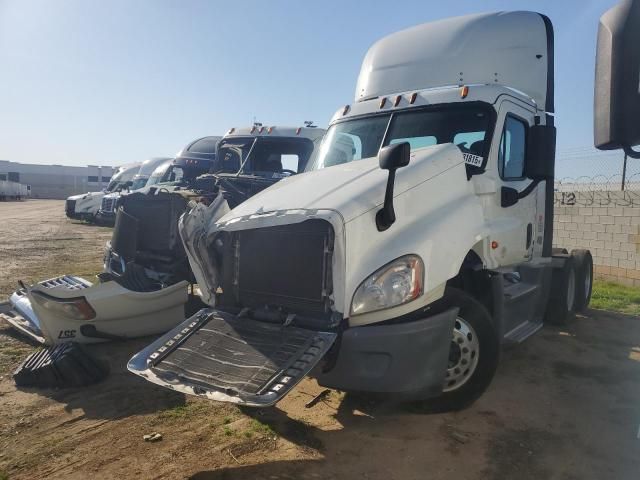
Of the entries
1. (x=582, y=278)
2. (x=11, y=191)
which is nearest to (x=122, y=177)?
(x=582, y=278)

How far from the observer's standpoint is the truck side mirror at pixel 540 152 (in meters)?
5.29

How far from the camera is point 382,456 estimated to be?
3.58m

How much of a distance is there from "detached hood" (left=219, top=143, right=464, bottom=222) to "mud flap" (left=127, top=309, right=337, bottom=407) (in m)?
0.86

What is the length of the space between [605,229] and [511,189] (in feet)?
22.0

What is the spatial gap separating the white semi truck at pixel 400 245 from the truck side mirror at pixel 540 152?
0.05 feet

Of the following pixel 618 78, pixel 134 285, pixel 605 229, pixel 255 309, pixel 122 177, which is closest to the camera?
pixel 618 78

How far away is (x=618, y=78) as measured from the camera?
6.87ft

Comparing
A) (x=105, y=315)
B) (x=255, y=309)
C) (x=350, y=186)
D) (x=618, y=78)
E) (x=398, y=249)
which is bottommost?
(x=105, y=315)

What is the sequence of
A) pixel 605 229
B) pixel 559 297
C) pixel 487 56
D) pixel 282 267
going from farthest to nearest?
pixel 605 229
pixel 559 297
pixel 487 56
pixel 282 267

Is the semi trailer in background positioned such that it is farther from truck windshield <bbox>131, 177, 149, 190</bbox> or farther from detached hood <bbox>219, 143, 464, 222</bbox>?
truck windshield <bbox>131, 177, 149, 190</bbox>

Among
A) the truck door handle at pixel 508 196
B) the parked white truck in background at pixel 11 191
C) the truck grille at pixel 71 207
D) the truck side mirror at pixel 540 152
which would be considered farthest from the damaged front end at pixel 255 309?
the parked white truck in background at pixel 11 191

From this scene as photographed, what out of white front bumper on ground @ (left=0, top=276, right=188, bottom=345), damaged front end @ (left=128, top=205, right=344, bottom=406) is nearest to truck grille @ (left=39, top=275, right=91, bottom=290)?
white front bumper on ground @ (left=0, top=276, right=188, bottom=345)

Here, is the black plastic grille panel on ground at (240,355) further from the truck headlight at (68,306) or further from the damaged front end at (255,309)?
the truck headlight at (68,306)

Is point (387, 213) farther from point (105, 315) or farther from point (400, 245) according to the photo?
point (105, 315)
